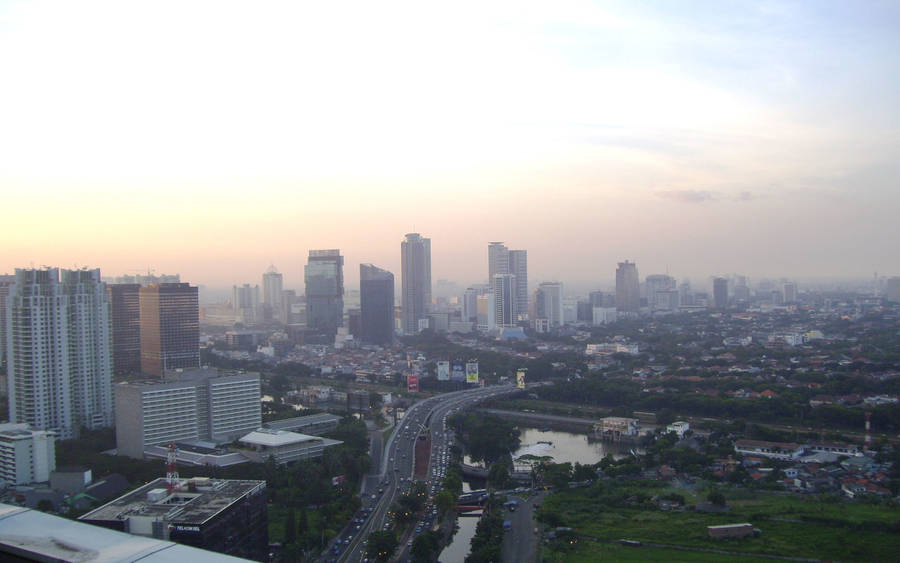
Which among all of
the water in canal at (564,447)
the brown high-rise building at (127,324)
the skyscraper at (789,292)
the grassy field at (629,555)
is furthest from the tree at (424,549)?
Answer: the skyscraper at (789,292)

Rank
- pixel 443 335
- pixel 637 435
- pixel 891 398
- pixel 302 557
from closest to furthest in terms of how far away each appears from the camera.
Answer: pixel 302 557, pixel 637 435, pixel 891 398, pixel 443 335

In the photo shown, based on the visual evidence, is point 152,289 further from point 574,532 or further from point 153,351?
point 574,532

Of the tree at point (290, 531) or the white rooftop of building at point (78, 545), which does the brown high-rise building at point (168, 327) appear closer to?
the tree at point (290, 531)

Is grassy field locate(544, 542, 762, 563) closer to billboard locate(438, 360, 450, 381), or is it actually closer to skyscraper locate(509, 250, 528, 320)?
billboard locate(438, 360, 450, 381)

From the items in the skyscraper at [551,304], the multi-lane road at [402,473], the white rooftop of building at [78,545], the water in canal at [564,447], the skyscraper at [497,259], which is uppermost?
the skyscraper at [497,259]

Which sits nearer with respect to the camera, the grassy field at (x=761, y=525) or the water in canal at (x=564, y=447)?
the grassy field at (x=761, y=525)

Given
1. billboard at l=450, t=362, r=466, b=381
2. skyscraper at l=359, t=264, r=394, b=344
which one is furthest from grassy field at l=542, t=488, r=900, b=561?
skyscraper at l=359, t=264, r=394, b=344

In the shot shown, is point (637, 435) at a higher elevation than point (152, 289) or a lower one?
lower

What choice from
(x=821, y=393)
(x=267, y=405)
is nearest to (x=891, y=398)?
(x=821, y=393)
